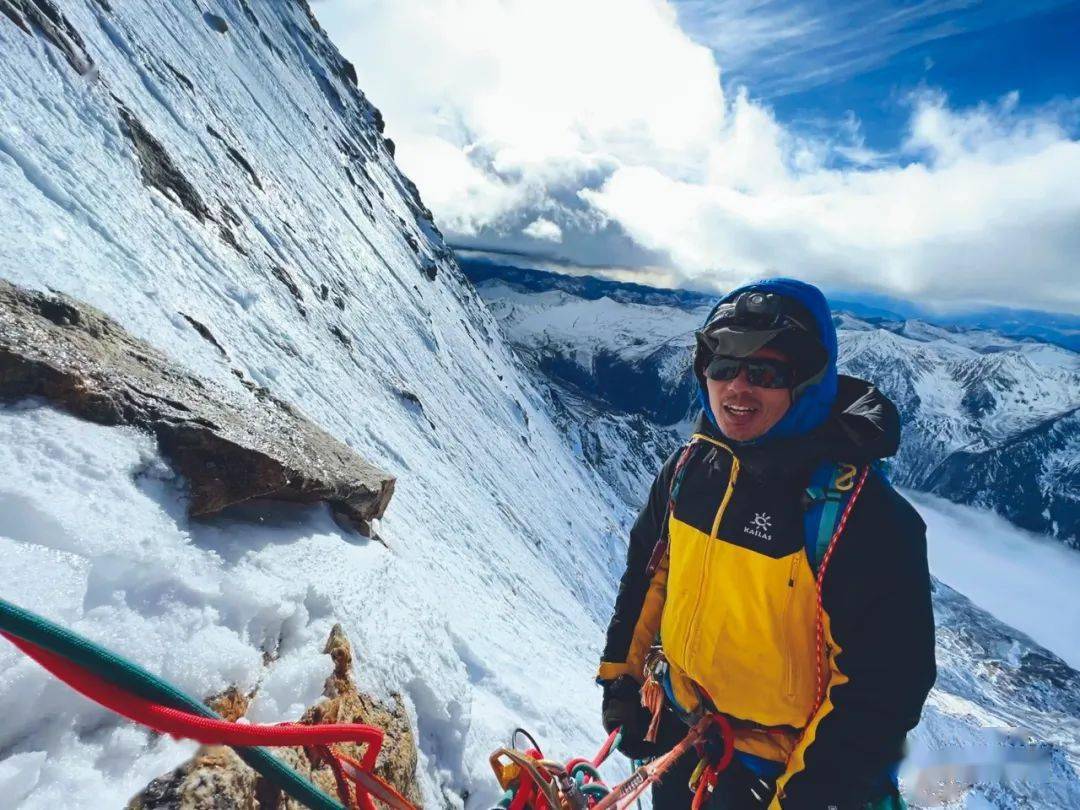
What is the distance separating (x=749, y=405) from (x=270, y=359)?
35.4 ft

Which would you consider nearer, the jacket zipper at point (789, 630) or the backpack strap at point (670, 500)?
the jacket zipper at point (789, 630)

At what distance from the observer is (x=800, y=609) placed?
9.71 ft

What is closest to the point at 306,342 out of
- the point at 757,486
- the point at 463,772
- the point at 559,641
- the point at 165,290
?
the point at 165,290

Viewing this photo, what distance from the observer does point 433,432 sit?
21.5 meters

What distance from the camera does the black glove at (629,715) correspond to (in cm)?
402

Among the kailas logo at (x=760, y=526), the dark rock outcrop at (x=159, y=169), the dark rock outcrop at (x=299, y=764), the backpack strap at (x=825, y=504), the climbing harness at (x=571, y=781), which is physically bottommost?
the dark rock outcrop at (x=299, y=764)

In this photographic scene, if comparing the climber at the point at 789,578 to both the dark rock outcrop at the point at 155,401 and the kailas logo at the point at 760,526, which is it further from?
the dark rock outcrop at the point at 155,401

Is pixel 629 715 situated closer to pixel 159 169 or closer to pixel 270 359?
pixel 270 359

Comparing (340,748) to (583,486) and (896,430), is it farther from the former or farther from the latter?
(583,486)

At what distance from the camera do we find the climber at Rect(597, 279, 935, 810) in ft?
8.95

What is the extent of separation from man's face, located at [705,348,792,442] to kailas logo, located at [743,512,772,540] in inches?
16.6

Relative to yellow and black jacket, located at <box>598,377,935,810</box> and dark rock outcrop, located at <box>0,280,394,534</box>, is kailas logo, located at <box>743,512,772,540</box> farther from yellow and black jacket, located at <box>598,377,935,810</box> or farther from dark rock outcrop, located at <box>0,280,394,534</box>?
dark rock outcrop, located at <box>0,280,394,534</box>

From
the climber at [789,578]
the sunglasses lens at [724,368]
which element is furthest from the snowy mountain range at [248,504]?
the sunglasses lens at [724,368]

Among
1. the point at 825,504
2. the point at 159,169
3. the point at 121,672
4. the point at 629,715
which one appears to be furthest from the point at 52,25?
the point at 825,504
